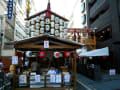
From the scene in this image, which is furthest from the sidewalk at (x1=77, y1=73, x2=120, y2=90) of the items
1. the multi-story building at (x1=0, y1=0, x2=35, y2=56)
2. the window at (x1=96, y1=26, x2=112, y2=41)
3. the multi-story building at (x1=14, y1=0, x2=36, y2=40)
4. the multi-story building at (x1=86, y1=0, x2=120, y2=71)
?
the multi-story building at (x1=14, y1=0, x2=36, y2=40)

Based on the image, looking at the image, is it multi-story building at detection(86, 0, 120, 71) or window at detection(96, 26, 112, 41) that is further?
window at detection(96, 26, 112, 41)

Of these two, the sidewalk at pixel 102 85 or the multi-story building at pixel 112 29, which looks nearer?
the sidewalk at pixel 102 85

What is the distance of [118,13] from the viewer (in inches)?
756

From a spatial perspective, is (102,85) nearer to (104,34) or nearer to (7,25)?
(104,34)

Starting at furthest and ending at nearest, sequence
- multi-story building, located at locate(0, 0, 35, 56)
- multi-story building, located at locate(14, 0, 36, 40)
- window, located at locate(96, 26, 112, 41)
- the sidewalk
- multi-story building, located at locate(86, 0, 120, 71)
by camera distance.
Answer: multi-story building, located at locate(14, 0, 36, 40), multi-story building, located at locate(0, 0, 35, 56), window, located at locate(96, 26, 112, 41), multi-story building, located at locate(86, 0, 120, 71), the sidewalk

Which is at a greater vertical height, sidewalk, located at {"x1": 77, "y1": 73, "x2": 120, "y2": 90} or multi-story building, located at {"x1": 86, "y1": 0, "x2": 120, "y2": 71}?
multi-story building, located at {"x1": 86, "y1": 0, "x2": 120, "y2": 71}

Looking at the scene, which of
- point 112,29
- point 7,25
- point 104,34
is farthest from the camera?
point 7,25

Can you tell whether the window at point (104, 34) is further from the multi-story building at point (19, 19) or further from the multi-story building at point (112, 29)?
the multi-story building at point (19, 19)

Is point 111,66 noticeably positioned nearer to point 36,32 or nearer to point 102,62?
point 102,62

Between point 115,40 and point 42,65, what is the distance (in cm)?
1097

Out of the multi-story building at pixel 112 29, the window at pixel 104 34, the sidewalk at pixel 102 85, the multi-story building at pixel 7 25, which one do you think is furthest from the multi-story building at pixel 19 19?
the sidewalk at pixel 102 85

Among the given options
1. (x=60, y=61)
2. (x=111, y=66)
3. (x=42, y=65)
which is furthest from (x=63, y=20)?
(x=111, y=66)

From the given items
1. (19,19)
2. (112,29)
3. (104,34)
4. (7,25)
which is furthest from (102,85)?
(19,19)

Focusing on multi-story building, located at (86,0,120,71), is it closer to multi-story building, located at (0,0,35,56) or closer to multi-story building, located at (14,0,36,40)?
multi-story building, located at (0,0,35,56)
